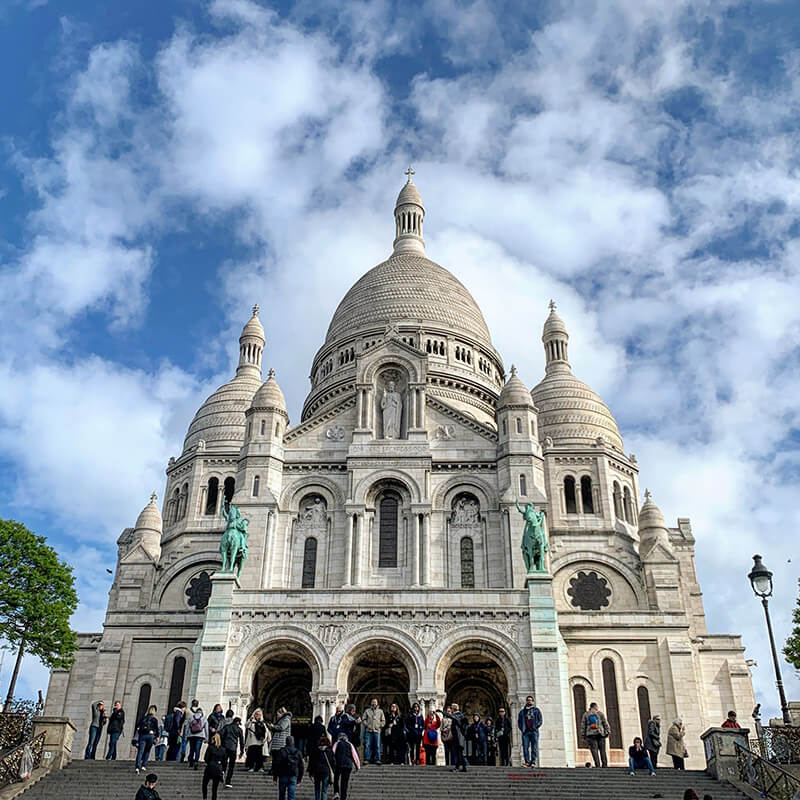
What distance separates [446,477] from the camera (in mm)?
41531

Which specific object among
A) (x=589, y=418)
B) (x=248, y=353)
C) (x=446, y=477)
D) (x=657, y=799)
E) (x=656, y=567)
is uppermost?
(x=248, y=353)

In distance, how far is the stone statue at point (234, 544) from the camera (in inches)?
1411

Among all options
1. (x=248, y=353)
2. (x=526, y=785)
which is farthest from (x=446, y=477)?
(x=248, y=353)

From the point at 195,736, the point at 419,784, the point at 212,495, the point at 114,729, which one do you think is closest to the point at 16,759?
the point at 114,729

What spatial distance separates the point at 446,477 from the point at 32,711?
65.1ft

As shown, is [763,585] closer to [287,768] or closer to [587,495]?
[287,768]

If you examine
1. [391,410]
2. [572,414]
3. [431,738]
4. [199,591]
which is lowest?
[431,738]

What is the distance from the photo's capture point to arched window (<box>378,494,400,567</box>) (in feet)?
131

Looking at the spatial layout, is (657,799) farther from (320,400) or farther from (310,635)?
(320,400)

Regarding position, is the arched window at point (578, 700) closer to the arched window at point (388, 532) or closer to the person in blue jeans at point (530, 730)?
the arched window at point (388, 532)

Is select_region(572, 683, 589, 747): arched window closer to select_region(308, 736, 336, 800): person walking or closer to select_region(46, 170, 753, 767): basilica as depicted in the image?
select_region(46, 170, 753, 767): basilica

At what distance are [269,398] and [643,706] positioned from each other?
1988 cm

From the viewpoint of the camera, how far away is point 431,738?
27672mm

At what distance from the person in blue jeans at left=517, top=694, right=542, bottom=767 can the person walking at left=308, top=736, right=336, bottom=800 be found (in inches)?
308
